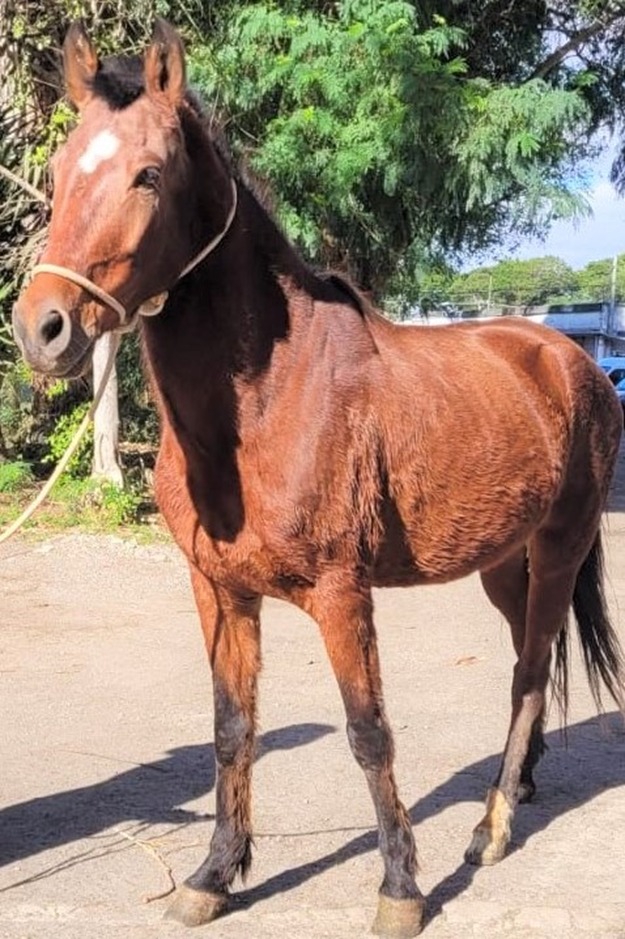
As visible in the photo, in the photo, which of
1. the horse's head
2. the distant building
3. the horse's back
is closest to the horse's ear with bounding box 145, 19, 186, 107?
the horse's head

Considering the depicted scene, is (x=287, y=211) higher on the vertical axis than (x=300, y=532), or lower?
higher

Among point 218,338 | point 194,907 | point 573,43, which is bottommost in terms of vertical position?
point 194,907

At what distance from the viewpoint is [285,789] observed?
182 inches

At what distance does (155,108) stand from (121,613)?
18.4 feet

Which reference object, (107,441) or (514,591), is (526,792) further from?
(107,441)

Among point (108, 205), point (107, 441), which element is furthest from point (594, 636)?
point (107, 441)

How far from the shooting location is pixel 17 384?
1230 cm

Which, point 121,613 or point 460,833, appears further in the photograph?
point 121,613

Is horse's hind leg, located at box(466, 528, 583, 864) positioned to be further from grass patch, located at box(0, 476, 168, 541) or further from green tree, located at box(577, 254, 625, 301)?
green tree, located at box(577, 254, 625, 301)

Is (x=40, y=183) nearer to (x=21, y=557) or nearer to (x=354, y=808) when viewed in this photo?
(x=21, y=557)

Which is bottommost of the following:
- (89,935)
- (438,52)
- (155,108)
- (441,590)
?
(441,590)

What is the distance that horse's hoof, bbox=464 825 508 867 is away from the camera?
4031 mm

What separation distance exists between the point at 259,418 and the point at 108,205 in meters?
0.81

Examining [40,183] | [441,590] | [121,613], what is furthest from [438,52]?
[121,613]
